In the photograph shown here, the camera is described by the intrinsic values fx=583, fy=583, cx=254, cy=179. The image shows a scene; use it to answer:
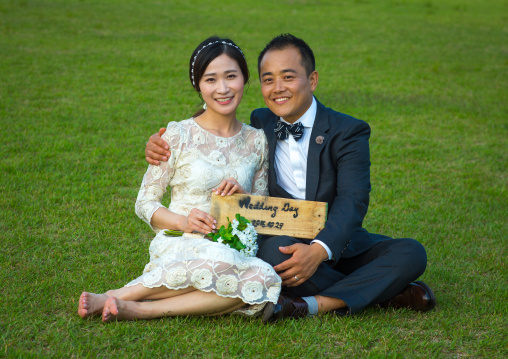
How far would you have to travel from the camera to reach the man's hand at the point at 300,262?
3.71 m

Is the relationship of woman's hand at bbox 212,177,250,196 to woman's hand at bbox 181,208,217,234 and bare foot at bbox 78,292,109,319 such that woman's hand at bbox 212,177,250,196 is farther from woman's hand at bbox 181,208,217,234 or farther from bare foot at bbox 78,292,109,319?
bare foot at bbox 78,292,109,319

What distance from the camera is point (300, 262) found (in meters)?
3.71

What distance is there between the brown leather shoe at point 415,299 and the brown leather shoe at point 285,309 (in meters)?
0.67

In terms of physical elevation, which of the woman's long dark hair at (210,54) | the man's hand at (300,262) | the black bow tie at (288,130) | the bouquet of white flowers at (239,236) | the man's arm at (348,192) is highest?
the woman's long dark hair at (210,54)

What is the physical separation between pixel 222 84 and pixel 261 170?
71 cm

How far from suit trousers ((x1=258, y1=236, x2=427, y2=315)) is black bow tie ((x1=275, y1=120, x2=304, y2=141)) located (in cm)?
77

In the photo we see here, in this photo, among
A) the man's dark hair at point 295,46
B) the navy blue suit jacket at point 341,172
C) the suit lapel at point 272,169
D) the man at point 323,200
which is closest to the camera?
the man at point 323,200

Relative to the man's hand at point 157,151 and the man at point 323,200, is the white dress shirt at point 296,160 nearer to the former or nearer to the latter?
the man at point 323,200

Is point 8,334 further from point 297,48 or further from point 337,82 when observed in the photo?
point 337,82

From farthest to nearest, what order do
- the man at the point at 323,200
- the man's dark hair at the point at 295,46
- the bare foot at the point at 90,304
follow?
the man's dark hair at the point at 295,46
the man at the point at 323,200
the bare foot at the point at 90,304

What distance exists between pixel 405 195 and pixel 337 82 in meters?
5.75

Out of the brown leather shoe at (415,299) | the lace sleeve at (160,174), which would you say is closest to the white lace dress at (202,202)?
the lace sleeve at (160,174)

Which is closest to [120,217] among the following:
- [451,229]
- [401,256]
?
[401,256]

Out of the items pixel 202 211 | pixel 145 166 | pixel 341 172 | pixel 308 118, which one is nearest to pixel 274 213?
pixel 202 211
